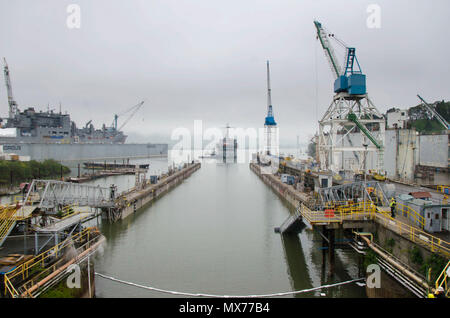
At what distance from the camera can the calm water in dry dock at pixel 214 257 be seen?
14.2 m

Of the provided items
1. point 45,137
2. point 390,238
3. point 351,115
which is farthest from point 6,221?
point 45,137

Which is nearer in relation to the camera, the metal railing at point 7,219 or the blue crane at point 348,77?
the metal railing at point 7,219

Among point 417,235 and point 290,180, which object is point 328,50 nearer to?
point 290,180

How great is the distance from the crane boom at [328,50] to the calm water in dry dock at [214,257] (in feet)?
62.8

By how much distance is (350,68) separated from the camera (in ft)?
104

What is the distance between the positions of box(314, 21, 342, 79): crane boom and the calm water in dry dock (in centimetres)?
1914

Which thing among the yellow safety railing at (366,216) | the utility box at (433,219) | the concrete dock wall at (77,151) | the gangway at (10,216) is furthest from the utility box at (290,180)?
the concrete dock wall at (77,151)

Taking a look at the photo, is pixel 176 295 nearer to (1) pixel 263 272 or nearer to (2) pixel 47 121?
(1) pixel 263 272

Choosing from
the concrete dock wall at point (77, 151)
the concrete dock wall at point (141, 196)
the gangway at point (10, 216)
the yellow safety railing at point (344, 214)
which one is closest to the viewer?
the gangway at point (10, 216)

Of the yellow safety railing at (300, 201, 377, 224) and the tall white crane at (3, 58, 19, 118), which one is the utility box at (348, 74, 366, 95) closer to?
the yellow safety railing at (300, 201, 377, 224)

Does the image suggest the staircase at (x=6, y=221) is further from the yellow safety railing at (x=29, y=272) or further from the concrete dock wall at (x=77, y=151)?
the concrete dock wall at (x=77, y=151)

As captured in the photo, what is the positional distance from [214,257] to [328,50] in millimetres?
30344

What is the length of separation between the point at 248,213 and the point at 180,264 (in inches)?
584
